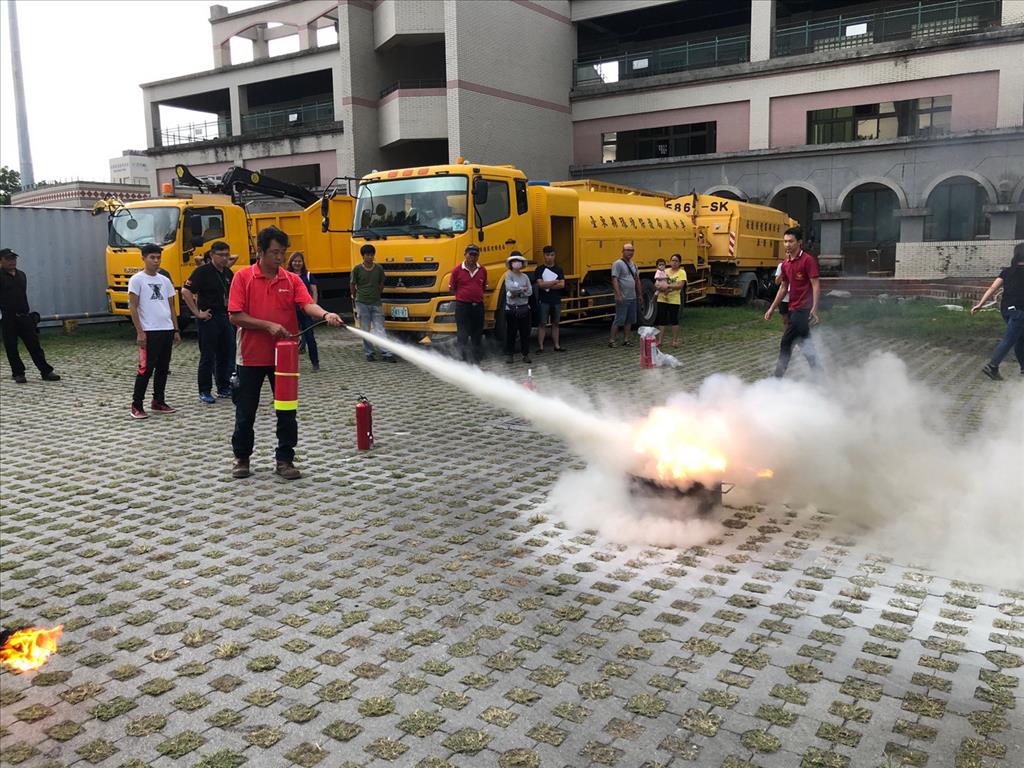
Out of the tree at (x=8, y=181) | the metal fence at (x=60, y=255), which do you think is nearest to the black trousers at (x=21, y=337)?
the metal fence at (x=60, y=255)

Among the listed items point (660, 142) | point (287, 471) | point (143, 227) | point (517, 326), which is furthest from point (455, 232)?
point (660, 142)

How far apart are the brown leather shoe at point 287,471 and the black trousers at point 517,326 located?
684 cm

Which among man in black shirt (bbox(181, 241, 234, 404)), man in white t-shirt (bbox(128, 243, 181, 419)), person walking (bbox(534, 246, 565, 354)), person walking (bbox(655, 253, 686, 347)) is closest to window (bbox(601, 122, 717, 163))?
person walking (bbox(655, 253, 686, 347))

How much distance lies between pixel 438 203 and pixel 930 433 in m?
8.65

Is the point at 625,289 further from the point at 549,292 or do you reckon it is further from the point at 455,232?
the point at 455,232

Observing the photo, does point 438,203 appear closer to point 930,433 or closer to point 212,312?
point 212,312

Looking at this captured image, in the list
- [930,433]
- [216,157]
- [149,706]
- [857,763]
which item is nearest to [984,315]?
[930,433]

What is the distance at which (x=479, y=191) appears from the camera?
1305 centimetres

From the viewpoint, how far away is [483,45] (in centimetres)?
2875

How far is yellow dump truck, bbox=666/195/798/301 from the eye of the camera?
21344 millimetres

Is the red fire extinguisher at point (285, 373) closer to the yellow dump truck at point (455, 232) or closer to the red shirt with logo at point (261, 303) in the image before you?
the red shirt with logo at point (261, 303)

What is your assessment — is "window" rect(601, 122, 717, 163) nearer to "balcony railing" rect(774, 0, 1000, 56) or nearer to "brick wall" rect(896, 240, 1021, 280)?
"balcony railing" rect(774, 0, 1000, 56)

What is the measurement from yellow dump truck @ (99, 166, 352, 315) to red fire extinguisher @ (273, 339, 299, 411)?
10396 mm

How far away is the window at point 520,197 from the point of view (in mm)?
14055
